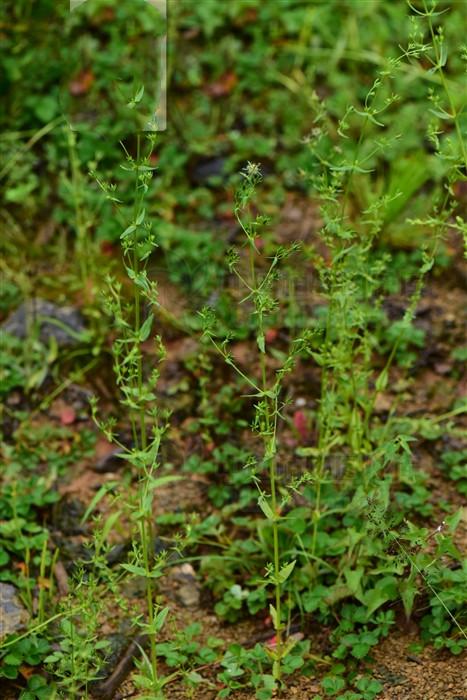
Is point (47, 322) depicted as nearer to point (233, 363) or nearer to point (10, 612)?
point (233, 363)

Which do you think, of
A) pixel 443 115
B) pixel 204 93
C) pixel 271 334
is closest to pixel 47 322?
pixel 271 334

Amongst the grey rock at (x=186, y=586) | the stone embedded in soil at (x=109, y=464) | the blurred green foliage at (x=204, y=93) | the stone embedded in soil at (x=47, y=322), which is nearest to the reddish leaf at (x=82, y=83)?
the blurred green foliage at (x=204, y=93)

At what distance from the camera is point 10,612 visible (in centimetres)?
275

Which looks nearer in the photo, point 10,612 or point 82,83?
point 10,612

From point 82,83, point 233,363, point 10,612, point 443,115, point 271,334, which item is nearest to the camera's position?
point 443,115

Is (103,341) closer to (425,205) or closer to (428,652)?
(425,205)

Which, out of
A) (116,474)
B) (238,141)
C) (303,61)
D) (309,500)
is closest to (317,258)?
(309,500)

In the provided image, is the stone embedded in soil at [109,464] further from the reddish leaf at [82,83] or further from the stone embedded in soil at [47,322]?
the reddish leaf at [82,83]

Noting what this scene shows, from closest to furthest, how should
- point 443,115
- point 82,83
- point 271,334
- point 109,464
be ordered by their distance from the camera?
point 443,115
point 109,464
point 271,334
point 82,83

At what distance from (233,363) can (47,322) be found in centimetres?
107

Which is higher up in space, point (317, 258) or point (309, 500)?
point (317, 258)

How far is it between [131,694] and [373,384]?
4.53ft

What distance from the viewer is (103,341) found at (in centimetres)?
369

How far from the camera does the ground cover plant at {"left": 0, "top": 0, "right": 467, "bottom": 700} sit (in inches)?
101
